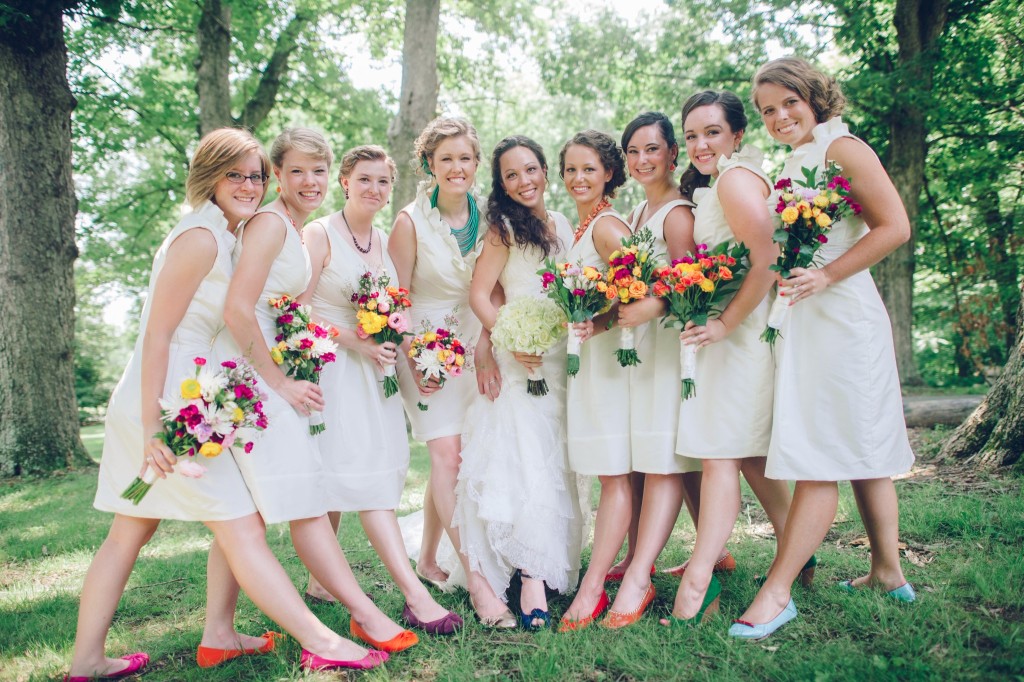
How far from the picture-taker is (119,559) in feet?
10.6

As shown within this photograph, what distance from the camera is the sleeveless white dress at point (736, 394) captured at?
11.7 ft

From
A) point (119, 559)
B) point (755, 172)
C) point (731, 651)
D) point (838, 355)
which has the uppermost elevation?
point (755, 172)

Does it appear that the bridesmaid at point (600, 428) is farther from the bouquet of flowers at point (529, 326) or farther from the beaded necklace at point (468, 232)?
the beaded necklace at point (468, 232)

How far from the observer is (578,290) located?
3721 millimetres

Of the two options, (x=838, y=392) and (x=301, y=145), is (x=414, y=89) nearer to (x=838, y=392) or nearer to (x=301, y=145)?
(x=301, y=145)

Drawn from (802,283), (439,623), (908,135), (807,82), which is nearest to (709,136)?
(807,82)

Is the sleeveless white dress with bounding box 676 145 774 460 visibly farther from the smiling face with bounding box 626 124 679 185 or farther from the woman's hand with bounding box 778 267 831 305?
the smiling face with bounding box 626 124 679 185

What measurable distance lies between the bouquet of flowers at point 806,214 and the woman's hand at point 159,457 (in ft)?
9.32

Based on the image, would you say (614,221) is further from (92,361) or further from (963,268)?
(92,361)

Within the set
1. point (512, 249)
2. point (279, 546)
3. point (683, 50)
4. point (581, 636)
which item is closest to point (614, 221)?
point (512, 249)

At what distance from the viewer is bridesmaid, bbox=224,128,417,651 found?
3.33m

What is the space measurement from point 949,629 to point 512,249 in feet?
9.75

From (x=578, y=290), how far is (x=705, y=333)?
0.69 metres

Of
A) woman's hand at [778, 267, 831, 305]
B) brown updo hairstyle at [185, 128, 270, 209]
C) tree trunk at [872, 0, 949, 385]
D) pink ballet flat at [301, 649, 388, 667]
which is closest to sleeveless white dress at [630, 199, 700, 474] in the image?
woman's hand at [778, 267, 831, 305]
